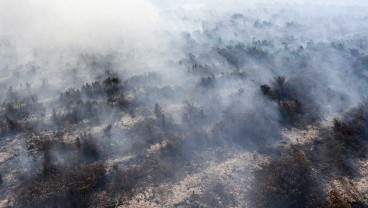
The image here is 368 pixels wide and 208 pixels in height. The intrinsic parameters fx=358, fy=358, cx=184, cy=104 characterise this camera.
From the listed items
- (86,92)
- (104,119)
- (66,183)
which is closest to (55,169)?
(66,183)

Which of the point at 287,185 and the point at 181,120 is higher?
the point at 181,120

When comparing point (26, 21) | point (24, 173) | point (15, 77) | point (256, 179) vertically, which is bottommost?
point (256, 179)

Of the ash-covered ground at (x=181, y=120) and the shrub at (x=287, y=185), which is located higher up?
the ash-covered ground at (x=181, y=120)

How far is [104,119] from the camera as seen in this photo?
11609 millimetres

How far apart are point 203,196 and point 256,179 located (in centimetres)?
151

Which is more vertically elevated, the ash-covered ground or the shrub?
the ash-covered ground

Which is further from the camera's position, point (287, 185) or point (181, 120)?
point (181, 120)

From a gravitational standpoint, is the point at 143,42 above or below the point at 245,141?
above

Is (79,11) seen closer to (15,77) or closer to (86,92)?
(15,77)

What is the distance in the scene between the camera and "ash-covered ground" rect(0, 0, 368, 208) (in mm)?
8680

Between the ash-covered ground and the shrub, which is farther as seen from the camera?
the ash-covered ground

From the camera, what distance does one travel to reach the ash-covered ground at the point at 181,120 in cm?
868

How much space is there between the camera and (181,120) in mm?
11484

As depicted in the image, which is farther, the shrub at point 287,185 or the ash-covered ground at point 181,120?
the ash-covered ground at point 181,120
